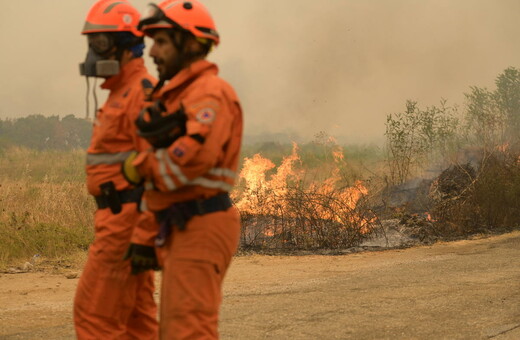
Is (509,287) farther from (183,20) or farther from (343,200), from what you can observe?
(183,20)

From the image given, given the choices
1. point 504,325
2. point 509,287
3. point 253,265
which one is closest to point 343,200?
point 253,265

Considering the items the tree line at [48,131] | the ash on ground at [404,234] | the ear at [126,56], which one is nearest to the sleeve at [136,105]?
the ear at [126,56]

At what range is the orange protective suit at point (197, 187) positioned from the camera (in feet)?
10.7

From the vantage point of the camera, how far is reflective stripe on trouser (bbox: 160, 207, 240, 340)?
331cm

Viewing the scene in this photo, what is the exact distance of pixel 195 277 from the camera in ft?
10.9

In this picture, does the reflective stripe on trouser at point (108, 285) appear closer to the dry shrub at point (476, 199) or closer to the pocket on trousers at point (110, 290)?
the pocket on trousers at point (110, 290)

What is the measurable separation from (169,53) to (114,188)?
86 cm

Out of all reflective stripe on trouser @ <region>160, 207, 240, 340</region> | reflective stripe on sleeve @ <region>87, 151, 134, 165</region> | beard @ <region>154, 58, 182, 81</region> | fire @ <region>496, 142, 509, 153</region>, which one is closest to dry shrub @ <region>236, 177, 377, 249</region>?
fire @ <region>496, 142, 509, 153</region>

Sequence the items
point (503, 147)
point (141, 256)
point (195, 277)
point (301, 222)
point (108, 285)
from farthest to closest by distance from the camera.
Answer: point (503, 147)
point (301, 222)
point (108, 285)
point (141, 256)
point (195, 277)

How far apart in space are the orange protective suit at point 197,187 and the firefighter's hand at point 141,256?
6.5 inches

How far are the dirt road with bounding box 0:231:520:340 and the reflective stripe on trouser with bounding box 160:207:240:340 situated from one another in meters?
3.14

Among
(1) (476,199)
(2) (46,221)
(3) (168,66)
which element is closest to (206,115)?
(3) (168,66)

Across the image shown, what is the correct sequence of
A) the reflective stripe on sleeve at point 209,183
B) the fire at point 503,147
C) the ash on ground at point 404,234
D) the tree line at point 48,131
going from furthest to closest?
the tree line at point 48,131 < the fire at point 503,147 < the ash on ground at point 404,234 < the reflective stripe on sleeve at point 209,183

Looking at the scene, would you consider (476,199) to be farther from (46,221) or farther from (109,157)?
(109,157)
